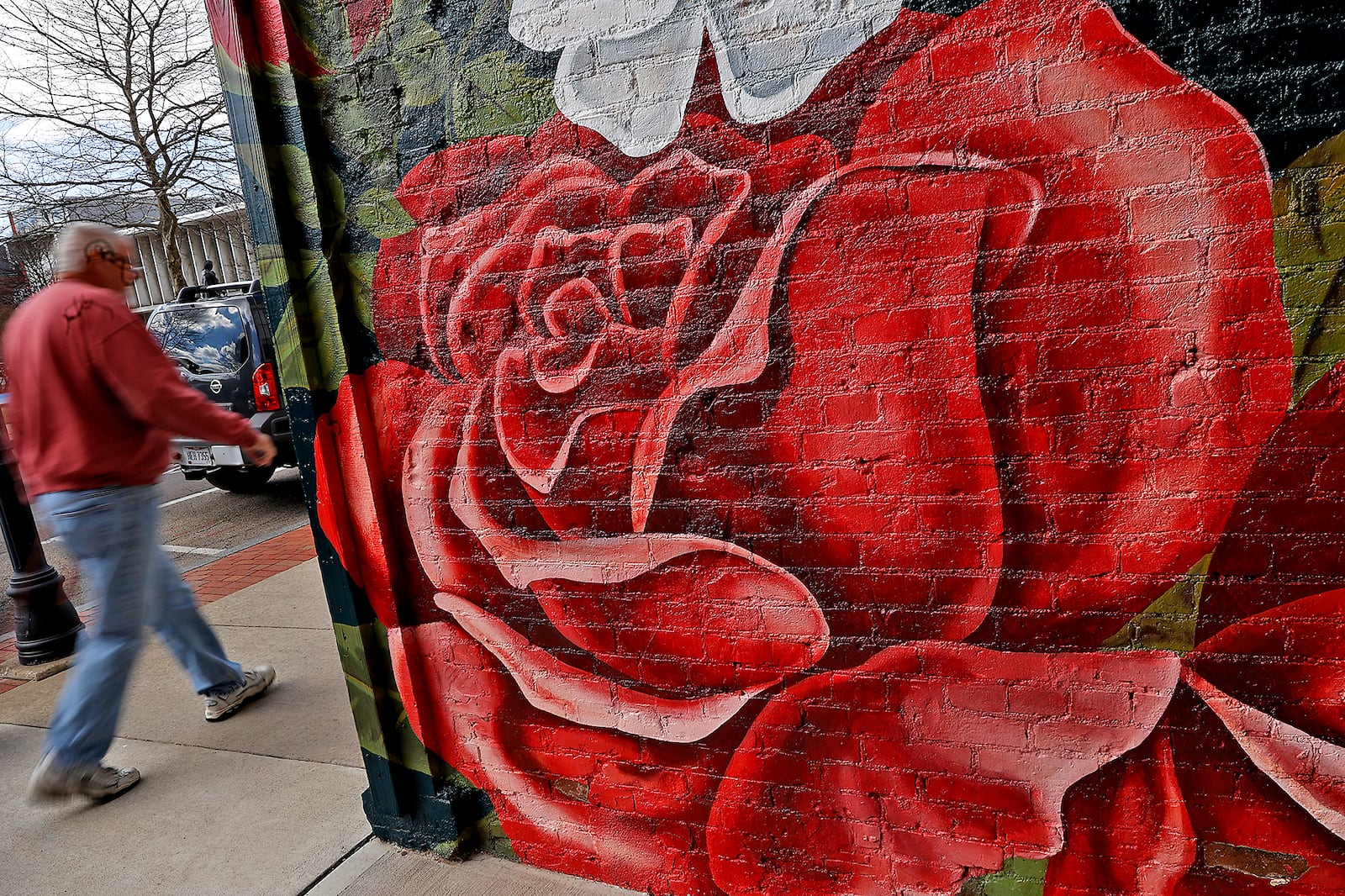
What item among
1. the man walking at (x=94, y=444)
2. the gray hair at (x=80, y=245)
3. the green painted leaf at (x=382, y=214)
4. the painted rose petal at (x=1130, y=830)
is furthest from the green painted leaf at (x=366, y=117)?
the painted rose petal at (x=1130, y=830)

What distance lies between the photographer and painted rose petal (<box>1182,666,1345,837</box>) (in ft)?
5.75

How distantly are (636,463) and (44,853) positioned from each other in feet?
8.82

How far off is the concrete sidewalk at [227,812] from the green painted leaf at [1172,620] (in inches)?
66.2

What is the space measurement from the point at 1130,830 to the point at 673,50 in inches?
84.0

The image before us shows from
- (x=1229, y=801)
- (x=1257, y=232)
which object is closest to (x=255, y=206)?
(x=1257, y=232)

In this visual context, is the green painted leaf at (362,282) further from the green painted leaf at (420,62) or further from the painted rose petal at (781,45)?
the painted rose petal at (781,45)

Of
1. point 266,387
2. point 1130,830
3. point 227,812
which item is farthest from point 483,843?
point 266,387

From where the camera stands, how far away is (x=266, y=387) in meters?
7.87

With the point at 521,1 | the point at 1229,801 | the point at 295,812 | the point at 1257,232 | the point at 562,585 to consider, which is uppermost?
the point at 521,1

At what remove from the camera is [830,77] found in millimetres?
1905

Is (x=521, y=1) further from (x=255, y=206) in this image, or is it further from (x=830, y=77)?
(x=255, y=206)

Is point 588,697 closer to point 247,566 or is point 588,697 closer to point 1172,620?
point 1172,620

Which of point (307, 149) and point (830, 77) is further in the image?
point (307, 149)

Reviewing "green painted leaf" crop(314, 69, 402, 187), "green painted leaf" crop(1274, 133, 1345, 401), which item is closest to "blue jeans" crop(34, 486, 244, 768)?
"green painted leaf" crop(314, 69, 402, 187)
